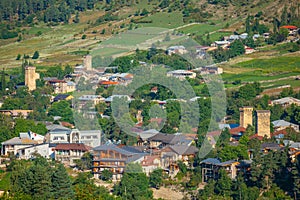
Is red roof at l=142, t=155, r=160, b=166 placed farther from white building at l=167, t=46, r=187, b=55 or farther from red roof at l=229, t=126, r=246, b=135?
white building at l=167, t=46, r=187, b=55

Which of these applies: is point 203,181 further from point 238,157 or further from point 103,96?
point 103,96

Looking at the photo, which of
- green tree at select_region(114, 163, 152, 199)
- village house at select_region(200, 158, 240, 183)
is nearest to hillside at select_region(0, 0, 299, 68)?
village house at select_region(200, 158, 240, 183)

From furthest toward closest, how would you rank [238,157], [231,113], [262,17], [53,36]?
1. [53,36]
2. [262,17]
3. [231,113]
4. [238,157]

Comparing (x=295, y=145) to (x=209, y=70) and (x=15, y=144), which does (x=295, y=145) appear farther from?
(x=209, y=70)

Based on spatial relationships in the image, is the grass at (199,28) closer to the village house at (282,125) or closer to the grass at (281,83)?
the grass at (281,83)

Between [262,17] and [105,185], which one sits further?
[262,17]

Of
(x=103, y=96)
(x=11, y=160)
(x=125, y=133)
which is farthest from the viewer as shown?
(x=103, y=96)

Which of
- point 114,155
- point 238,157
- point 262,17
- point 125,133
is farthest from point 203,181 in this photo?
point 262,17
